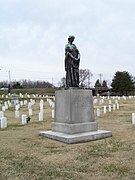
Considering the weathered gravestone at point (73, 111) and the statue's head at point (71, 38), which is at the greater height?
the statue's head at point (71, 38)

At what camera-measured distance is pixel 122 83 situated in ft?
191

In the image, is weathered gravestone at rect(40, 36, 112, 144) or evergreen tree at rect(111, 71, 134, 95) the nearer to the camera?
weathered gravestone at rect(40, 36, 112, 144)

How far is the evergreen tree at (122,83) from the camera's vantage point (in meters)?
58.3

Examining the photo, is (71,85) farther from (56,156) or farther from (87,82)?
(87,82)

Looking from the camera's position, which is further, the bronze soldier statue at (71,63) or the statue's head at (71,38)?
the statue's head at (71,38)

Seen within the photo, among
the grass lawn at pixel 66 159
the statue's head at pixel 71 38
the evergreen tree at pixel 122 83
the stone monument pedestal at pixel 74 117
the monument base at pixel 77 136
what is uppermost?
the evergreen tree at pixel 122 83

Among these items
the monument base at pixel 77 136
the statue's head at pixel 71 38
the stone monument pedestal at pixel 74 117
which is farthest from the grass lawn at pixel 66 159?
the statue's head at pixel 71 38

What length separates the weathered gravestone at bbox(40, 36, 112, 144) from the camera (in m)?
8.77

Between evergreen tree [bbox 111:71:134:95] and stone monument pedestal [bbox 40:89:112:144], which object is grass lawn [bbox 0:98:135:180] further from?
evergreen tree [bbox 111:71:134:95]

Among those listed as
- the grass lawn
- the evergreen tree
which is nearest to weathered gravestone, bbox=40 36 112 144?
the grass lawn

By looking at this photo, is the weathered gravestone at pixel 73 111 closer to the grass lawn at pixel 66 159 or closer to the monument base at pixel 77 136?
the monument base at pixel 77 136

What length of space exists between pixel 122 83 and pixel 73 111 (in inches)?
2004

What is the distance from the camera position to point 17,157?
661 centimetres

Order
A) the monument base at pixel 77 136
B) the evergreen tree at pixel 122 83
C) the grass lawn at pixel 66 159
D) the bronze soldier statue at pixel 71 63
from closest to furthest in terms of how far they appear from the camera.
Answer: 1. the grass lawn at pixel 66 159
2. the monument base at pixel 77 136
3. the bronze soldier statue at pixel 71 63
4. the evergreen tree at pixel 122 83
